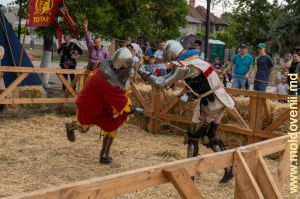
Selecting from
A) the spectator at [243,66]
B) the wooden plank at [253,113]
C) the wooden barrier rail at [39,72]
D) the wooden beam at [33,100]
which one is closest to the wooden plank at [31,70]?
the wooden barrier rail at [39,72]

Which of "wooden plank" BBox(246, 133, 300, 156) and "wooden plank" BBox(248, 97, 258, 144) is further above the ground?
"wooden plank" BBox(246, 133, 300, 156)

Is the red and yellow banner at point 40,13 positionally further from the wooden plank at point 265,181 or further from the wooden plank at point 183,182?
the wooden plank at point 183,182

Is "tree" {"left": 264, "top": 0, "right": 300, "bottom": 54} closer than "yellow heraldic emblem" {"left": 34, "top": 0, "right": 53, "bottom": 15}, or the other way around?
"yellow heraldic emblem" {"left": 34, "top": 0, "right": 53, "bottom": 15}

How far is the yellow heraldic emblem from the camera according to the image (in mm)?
9305

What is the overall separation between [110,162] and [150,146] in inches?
50.4

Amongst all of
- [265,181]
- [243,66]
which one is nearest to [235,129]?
[243,66]

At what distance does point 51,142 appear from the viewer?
6.98 metres

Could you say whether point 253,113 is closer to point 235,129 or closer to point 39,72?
point 235,129

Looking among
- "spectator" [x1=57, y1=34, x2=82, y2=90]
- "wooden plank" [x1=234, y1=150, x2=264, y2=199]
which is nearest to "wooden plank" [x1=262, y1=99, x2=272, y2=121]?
"wooden plank" [x1=234, y1=150, x2=264, y2=199]

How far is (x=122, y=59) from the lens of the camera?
5.54 m

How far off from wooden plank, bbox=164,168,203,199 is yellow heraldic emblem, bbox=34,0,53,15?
288 inches

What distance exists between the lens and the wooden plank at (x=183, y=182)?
99.7 inches

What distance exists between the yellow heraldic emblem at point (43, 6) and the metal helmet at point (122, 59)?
4213 millimetres

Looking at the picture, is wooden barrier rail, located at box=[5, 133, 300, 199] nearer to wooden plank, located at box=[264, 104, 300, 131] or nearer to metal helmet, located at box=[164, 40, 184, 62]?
metal helmet, located at box=[164, 40, 184, 62]
